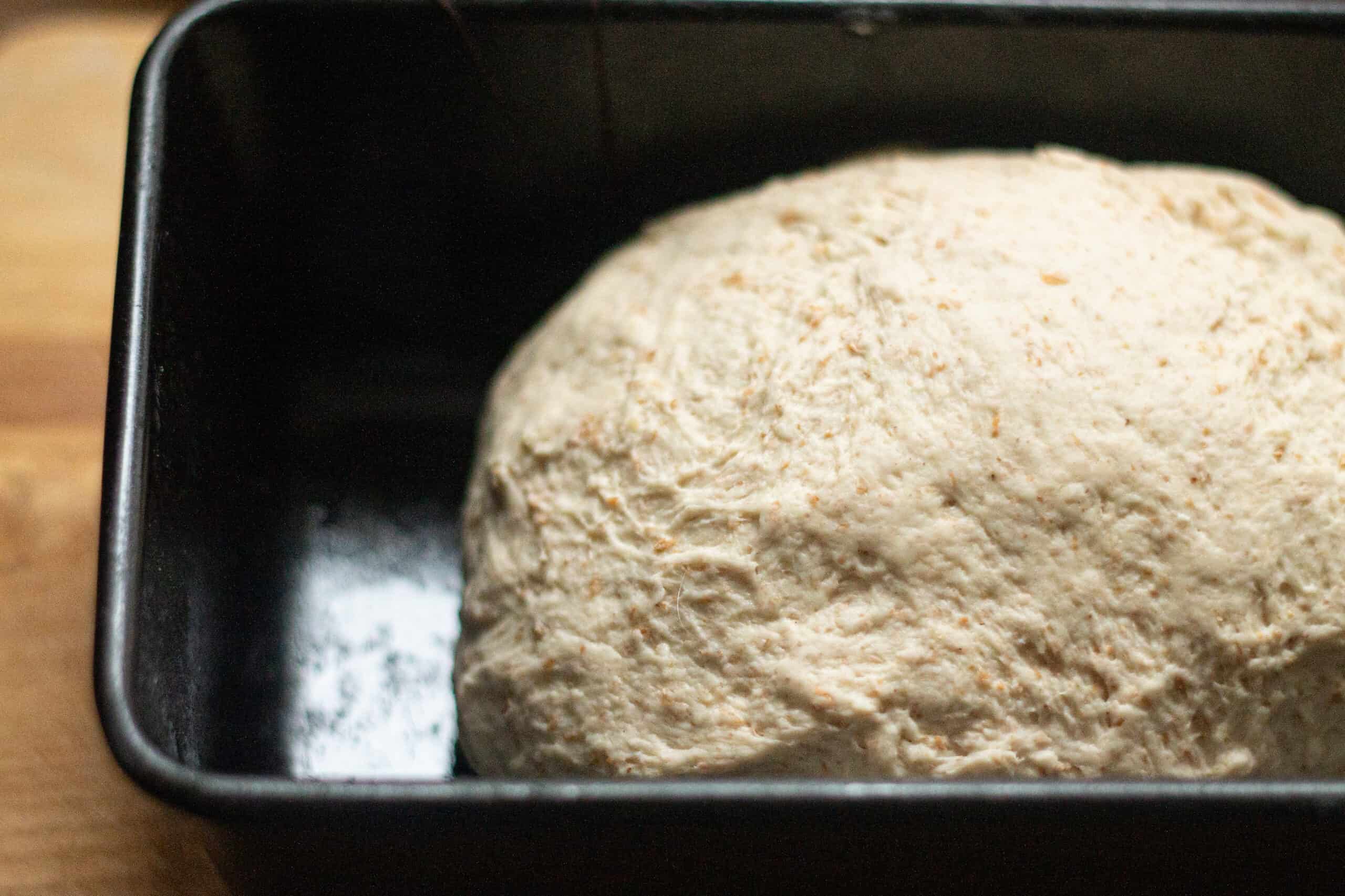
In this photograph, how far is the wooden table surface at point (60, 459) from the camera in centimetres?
101

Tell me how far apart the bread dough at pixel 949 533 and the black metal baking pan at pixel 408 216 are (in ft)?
0.43

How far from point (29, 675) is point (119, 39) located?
2.49 ft

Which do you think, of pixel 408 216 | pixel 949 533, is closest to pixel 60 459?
pixel 408 216

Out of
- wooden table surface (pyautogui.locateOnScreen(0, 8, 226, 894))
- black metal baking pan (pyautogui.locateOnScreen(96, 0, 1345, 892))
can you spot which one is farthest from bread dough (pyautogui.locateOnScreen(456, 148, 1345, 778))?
wooden table surface (pyautogui.locateOnScreen(0, 8, 226, 894))

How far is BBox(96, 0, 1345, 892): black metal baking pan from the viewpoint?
0.93m

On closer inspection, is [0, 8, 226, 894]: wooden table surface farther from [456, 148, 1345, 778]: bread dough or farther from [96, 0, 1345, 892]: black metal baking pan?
[456, 148, 1345, 778]: bread dough

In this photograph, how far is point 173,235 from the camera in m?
0.98

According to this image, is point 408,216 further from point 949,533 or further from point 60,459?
point 949,533

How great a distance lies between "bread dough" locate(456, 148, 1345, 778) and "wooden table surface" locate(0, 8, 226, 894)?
308 millimetres

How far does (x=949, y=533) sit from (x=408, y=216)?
0.62 m

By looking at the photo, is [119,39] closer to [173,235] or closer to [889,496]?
[173,235]

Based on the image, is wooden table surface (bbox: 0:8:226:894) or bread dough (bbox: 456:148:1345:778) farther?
wooden table surface (bbox: 0:8:226:894)

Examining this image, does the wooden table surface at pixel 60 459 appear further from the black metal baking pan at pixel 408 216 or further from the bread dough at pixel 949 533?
the bread dough at pixel 949 533

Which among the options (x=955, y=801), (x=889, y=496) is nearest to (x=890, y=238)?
(x=889, y=496)
